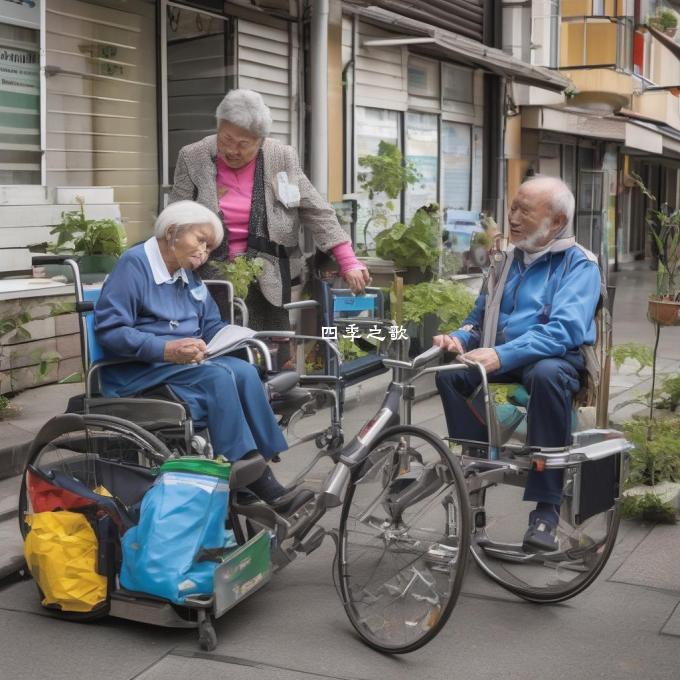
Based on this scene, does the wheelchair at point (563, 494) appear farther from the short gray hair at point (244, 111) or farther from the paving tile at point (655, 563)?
the short gray hair at point (244, 111)

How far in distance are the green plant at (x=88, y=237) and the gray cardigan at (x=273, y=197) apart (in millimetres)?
1968

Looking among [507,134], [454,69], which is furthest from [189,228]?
[507,134]

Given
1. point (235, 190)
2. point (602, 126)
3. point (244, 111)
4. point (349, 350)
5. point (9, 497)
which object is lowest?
point (9, 497)

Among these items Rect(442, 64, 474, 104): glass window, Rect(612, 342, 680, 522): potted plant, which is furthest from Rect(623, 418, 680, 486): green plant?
Rect(442, 64, 474, 104): glass window

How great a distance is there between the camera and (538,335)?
4574mm

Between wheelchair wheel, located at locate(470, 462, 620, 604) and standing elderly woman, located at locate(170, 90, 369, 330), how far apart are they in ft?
4.55

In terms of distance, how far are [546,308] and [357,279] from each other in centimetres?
122

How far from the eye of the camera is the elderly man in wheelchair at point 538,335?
448cm

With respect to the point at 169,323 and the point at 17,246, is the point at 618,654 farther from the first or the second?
the point at 17,246

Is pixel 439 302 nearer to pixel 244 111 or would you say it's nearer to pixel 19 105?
pixel 19 105

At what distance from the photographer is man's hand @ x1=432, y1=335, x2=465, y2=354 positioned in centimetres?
469

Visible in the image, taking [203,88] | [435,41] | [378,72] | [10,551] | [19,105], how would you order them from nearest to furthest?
[10,551] → [19,105] → [203,88] → [435,41] → [378,72]

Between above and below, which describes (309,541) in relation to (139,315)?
below

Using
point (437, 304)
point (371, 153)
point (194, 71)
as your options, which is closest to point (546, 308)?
point (437, 304)
